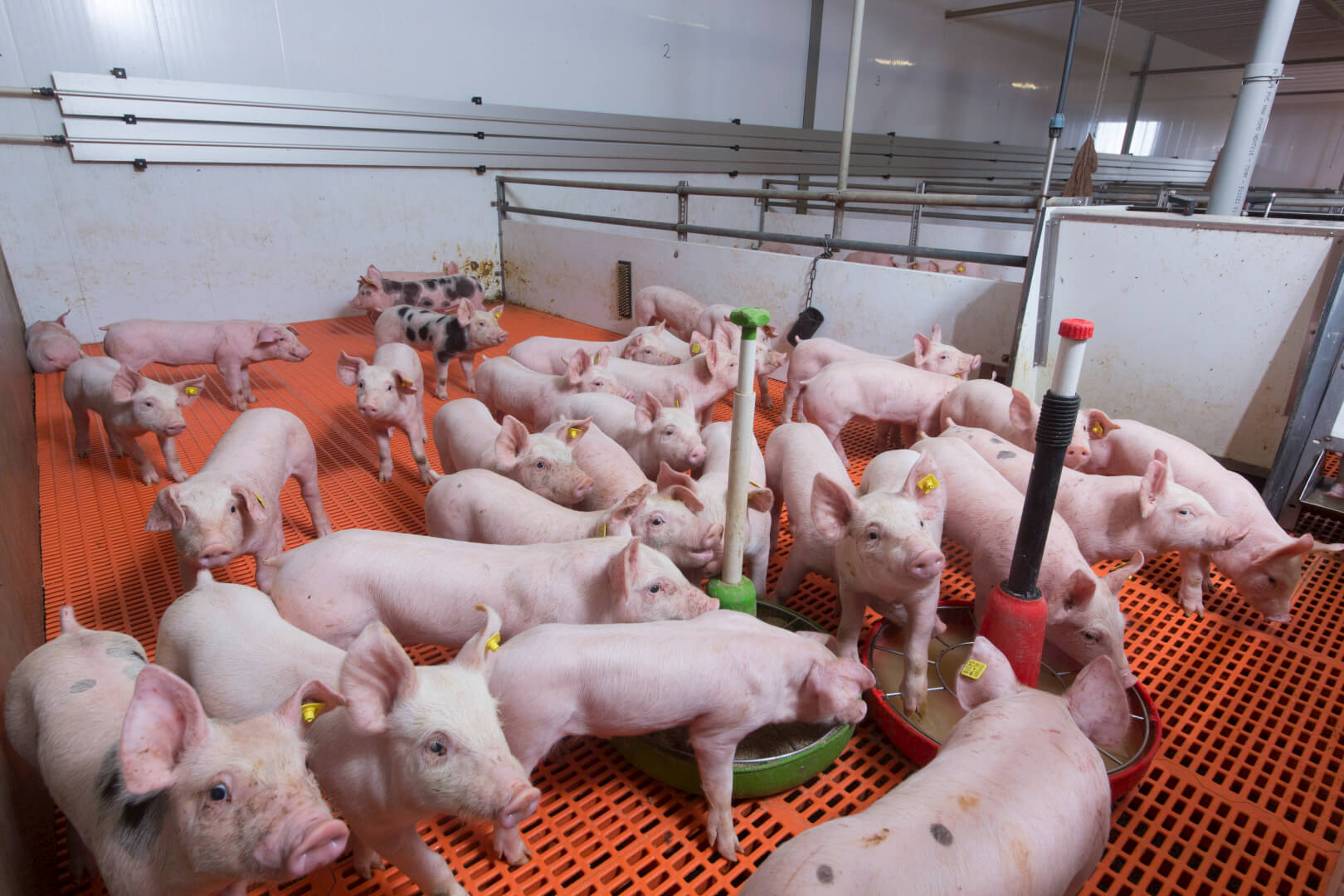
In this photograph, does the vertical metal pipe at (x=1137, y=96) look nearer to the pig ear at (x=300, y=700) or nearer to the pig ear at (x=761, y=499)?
the pig ear at (x=761, y=499)

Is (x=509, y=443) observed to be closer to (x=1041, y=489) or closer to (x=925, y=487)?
(x=925, y=487)

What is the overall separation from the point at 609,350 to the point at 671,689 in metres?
3.41

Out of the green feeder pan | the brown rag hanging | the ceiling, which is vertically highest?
the ceiling

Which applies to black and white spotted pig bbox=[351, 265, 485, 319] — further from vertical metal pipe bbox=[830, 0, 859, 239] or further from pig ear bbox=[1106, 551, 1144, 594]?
pig ear bbox=[1106, 551, 1144, 594]

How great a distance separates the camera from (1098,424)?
323 centimetres

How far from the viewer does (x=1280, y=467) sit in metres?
3.18

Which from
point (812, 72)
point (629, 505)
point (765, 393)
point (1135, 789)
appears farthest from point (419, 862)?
point (812, 72)

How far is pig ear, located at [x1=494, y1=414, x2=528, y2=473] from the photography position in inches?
113

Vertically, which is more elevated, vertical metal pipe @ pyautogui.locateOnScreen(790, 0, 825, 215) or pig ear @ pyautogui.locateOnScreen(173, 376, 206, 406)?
vertical metal pipe @ pyautogui.locateOnScreen(790, 0, 825, 215)

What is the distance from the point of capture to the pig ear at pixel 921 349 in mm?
4059

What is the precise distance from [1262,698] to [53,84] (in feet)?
26.3

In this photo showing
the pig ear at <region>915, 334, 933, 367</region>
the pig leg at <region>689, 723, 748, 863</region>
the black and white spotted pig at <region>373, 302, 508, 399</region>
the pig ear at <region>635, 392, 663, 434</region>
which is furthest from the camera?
the black and white spotted pig at <region>373, 302, 508, 399</region>

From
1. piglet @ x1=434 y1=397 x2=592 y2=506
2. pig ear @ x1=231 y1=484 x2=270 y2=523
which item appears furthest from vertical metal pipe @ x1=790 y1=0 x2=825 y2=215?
pig ear @ x1=231 y1=484 x2=270 y2=523

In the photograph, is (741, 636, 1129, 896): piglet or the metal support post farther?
the metal support post
